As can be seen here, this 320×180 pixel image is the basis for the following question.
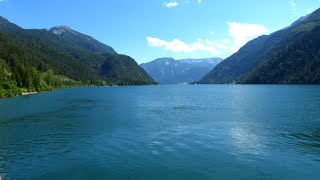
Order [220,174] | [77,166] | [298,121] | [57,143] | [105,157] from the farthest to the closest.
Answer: [298,121] → [57,143] → [105,157] → [77,166] → [220,174]

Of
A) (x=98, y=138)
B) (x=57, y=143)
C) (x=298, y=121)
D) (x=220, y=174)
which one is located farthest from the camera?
(x=298, y=121)

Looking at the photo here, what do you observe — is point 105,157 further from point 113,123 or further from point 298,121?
point 298,121

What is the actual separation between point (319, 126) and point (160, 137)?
112 ft

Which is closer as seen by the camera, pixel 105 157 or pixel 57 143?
pixel 105 157

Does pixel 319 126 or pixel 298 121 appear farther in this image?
pixel 298 121

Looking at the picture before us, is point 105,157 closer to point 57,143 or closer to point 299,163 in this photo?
point 57,143

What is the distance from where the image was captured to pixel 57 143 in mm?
64250

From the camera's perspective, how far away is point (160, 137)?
69.2m

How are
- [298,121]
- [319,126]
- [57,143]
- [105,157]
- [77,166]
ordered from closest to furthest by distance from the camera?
[77,166]
[105,157]
[57,143]
[319,126]
[298,121]

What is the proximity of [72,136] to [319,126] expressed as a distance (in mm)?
49297

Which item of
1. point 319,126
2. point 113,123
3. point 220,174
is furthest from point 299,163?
point 113,123

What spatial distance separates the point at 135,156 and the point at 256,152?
17395 millimetres

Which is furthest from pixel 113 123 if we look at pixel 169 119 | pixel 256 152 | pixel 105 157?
pixel 256 152

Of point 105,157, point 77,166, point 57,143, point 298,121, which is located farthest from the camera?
point 298,121
